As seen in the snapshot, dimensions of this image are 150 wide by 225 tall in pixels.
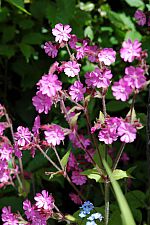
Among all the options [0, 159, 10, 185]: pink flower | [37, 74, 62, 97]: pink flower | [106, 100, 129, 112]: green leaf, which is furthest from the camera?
[106, 100, 129, 112]: green leaf

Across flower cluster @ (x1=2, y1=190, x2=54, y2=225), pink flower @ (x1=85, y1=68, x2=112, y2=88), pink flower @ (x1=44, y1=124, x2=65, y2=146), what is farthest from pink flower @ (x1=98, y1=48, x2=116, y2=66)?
flower cluster @ (x1=2, y1=190, x2=54, y2=225)

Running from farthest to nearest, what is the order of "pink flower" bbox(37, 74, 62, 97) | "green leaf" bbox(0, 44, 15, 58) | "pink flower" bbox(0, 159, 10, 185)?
"green leaf" bbox(0, 44, 15, 58)
"pink flower" bbox(0, 159, 10, 185)
"pink flower" bbox(37, 74, 62, 97)

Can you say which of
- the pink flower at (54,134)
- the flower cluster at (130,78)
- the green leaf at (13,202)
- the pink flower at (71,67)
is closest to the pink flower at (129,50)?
the flower cluster at (130,78)

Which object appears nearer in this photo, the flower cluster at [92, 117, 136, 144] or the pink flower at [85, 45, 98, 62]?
the flower cluster at [92, 117, 136, 144]

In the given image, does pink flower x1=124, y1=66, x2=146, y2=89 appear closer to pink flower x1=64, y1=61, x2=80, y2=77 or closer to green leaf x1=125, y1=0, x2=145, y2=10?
pink flower x1=64, y1=61, x2=80, y2=77

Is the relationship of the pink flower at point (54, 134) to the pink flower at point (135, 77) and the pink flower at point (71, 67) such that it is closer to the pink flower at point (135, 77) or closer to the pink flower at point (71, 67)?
the pink flower at point (71, 67)

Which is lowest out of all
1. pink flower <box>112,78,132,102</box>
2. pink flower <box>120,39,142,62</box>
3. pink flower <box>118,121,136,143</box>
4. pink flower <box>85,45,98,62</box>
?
pink flower <box>118,121,136,143</box>

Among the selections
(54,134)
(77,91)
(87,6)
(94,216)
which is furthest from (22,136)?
(87,6)

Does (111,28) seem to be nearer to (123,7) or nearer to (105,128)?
(123,7)
